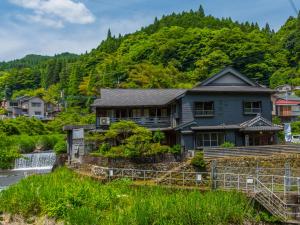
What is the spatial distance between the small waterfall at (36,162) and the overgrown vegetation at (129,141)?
11582 millimetres

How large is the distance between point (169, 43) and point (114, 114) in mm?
49154

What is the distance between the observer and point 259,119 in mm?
29406

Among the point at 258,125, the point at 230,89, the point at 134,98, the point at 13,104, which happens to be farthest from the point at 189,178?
the point at 13,104

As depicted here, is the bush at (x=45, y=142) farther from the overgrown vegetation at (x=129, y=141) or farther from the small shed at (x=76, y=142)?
the overgrown vegetation at (x=129, y=141)

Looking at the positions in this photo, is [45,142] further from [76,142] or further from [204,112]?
[204,112]

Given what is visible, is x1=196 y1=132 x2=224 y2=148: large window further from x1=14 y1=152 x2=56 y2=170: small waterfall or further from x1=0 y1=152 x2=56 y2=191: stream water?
x1=14 y1=152 x2=56 y2=170: small waterfall

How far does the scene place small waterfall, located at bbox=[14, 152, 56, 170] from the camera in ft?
127

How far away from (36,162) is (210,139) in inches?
732

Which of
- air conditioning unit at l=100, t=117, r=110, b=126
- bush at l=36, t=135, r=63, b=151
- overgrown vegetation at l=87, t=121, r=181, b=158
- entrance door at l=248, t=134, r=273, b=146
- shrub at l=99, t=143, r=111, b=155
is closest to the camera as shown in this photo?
overgrown vegetation at l=87, t=121, r=181, b=158

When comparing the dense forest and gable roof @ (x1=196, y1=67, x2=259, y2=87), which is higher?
the dense forest

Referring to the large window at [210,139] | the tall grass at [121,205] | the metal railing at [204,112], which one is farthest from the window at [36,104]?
the tall grass at [121,205]

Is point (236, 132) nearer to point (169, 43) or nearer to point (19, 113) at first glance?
point (169, 43)

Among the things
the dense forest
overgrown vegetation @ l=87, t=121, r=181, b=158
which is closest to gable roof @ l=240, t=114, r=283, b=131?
overgrown vegetation @ l=87, t=121, r=181, b=158

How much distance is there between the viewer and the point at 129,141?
85.7ft
